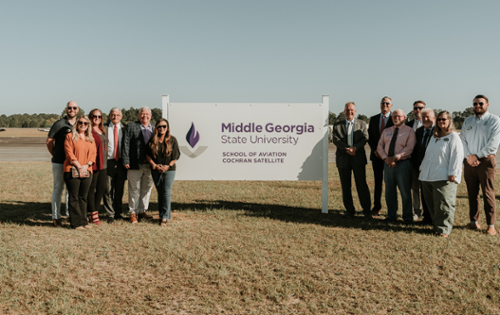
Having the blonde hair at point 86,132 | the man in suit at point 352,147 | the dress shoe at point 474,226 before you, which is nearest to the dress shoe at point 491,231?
the dress shoe at point 474,226

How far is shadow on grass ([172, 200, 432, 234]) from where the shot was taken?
19.1 ft

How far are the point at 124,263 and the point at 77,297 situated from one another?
0.86m

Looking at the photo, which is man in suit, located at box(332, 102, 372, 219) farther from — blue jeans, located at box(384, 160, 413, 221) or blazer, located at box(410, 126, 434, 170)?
blazer, located at box(410, 126, 434, 170)

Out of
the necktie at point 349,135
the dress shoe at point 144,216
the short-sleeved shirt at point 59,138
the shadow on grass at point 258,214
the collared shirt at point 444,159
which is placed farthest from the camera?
the necktie at point 349,135

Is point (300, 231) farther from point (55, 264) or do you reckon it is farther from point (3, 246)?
point (3, 246)

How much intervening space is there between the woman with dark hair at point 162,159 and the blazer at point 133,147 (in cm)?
12

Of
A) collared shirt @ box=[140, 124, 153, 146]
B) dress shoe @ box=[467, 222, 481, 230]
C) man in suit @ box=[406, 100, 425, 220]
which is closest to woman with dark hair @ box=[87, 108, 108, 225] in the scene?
collared shirt @ box=[140, 124, 153, 146]

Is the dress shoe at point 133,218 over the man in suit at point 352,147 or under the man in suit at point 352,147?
under

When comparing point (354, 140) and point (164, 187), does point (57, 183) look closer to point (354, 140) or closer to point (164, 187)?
point (164, 187)

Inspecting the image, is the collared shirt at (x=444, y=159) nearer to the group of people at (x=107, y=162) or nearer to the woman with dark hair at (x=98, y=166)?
the group of people at (x=107, y=162)

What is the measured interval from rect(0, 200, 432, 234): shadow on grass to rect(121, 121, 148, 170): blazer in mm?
1145

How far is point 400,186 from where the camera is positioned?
19.8ft

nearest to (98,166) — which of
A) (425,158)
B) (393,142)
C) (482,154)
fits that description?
(393,142)

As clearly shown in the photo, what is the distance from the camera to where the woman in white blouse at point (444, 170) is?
5.21 meters
